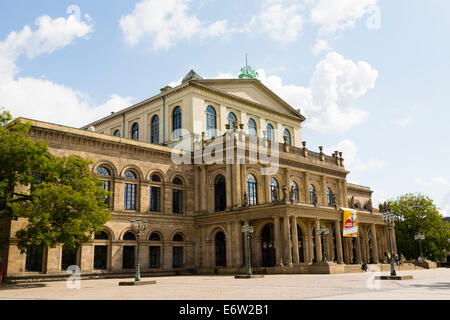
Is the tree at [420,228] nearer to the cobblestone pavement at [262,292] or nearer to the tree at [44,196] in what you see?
the cobblestone pavement at [262,292]

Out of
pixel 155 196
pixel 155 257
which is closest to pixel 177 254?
pixel 155 257

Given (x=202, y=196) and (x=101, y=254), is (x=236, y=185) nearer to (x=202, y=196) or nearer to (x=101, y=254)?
(x=202, y=196)

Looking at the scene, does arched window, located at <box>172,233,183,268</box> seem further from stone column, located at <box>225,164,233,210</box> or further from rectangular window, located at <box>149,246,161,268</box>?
stone column, located at <box>225,164,233,210</box>

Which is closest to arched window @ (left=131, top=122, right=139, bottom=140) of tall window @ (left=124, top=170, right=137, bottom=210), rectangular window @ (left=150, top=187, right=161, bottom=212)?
rectangular window @ (left=150, top=187, right=161, bottom=212)

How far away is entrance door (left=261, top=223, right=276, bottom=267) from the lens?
41950mm

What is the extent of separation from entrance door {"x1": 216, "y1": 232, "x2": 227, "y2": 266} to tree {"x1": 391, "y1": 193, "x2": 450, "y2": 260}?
33.2m

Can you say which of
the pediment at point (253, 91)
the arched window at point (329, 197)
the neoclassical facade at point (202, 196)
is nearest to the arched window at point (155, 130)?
the neoclassical facade at point (202, 196)

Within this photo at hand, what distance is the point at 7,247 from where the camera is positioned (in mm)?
30281

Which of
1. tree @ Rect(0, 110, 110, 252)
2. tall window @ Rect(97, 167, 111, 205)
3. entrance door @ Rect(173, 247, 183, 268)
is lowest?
entrance door @ Rect(173, 247, 183, 268)

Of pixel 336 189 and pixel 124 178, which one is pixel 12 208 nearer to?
pixel 124 178

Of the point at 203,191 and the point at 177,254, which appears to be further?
the point at 203,191

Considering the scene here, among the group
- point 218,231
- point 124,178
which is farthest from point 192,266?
point 124,178

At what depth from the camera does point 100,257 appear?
117ft

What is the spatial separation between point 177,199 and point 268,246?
33.3 ft
